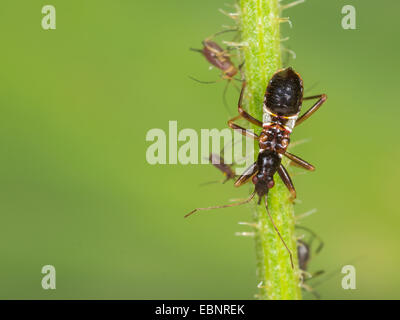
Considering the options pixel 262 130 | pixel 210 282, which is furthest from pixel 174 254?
pixel 262 130

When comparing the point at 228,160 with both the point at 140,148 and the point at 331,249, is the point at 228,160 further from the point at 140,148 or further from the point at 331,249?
the point at 331,249

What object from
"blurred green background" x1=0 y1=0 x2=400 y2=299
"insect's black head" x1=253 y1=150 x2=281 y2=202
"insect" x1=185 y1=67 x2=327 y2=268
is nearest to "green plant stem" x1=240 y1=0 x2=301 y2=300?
"insect" x1=185 y1=67 x2=327 y2=268

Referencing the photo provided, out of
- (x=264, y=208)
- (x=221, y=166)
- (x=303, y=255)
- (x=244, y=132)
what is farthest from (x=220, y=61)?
(x=303, y=255)

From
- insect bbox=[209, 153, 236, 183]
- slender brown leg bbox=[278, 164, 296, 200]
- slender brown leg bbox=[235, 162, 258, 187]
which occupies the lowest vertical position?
slender brown leg bbox=[278, 164, 296, 200]

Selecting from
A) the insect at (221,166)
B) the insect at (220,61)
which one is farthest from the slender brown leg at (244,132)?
the insect at (221,166)

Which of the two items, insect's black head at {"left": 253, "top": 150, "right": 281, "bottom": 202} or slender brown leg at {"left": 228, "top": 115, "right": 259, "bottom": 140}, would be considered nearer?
insect's black head at {"left": 253, "top": 150, "right": 281, "bottom": 202}

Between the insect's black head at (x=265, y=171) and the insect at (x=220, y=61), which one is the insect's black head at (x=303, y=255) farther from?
the insect at (x=220, y=61)

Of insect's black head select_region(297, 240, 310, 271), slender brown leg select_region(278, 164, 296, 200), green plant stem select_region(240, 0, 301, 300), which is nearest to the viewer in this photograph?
green plant stem select_region(240, 0, 301, 300)

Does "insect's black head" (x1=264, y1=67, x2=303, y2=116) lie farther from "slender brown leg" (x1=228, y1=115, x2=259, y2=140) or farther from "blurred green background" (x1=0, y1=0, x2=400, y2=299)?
"blurred green background" (x1=0, y1=0, x2=400, y2=299)

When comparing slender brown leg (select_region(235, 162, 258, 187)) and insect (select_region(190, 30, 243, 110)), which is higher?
insect (select_region(190, 30, 243, 110))
